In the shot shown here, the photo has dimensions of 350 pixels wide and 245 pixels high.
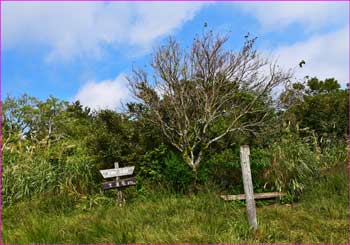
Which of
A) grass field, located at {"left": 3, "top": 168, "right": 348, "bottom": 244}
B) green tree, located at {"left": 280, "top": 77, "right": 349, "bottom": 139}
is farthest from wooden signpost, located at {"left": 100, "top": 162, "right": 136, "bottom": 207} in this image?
green tree, located at {"left": 280, "top": 77, "right": 349, "bottom": 139}

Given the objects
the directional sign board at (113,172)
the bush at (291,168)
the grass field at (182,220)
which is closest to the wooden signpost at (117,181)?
the directional sign board at (113,172)

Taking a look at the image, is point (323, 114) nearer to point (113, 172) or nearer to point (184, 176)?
point (184, 176)

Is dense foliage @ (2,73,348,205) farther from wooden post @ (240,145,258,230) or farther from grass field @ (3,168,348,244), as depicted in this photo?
wooden post @ (240,145,258,230)

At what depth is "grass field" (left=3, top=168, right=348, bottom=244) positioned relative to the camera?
3721 millimetres

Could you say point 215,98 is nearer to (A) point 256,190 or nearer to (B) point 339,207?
(A) point 256,190

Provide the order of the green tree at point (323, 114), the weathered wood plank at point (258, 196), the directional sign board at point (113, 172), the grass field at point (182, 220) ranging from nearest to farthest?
the grass field at point (182, 220) < the weathered wood plank at point (258, 196) < the directional sign board at point (113, 172) < the green tree at point (323, 114)

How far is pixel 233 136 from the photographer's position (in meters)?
6.61

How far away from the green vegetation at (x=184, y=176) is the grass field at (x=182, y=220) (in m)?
0.02

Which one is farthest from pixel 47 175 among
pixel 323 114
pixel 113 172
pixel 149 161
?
pixel 323 114

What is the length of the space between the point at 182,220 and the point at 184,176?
1.67 metres

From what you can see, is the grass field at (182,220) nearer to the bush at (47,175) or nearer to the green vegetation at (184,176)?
the green vegetation at (184,176)

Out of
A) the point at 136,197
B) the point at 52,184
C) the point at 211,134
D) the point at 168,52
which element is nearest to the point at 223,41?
the point at 168,52

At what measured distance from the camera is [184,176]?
5.77m

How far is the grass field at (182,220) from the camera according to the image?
372cm
